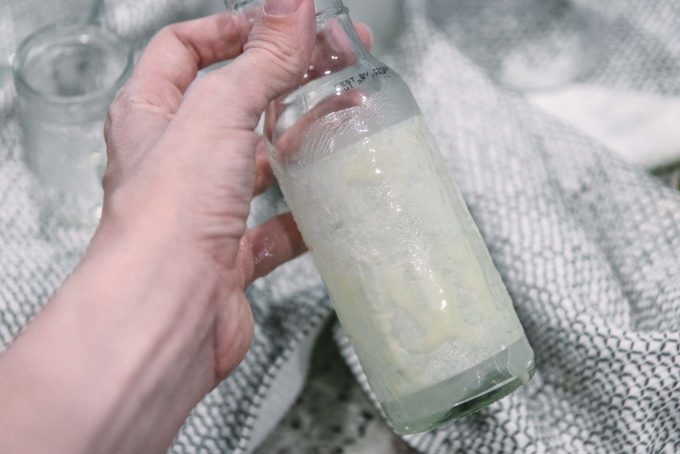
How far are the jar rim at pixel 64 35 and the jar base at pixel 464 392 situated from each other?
0.32 meters

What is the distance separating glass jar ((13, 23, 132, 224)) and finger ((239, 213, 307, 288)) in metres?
0.15

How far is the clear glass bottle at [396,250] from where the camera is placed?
40 centimetres

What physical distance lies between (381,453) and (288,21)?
333 millimetres

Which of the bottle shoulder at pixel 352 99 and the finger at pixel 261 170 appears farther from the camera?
the finger at pixel 261 170

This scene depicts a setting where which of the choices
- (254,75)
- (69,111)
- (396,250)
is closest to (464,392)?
(396,250)

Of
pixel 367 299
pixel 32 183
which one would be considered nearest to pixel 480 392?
pixel 367 299

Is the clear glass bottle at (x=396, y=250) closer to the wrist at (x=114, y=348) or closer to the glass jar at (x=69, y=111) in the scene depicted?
the wrist at (x=114, y=348)

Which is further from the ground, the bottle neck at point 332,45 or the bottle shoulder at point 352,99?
the bottle neck at point 332,45

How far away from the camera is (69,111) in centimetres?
56

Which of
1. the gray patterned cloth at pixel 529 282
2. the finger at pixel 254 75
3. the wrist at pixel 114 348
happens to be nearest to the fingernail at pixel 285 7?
the finger at pixel 254 75

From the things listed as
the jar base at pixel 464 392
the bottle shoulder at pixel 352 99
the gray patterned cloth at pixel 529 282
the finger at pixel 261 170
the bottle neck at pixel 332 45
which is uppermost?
the bottle neck at pixel 332 45

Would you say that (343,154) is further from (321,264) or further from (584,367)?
(584,367)

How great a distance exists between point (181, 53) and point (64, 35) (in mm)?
154

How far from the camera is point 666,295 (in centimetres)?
52
